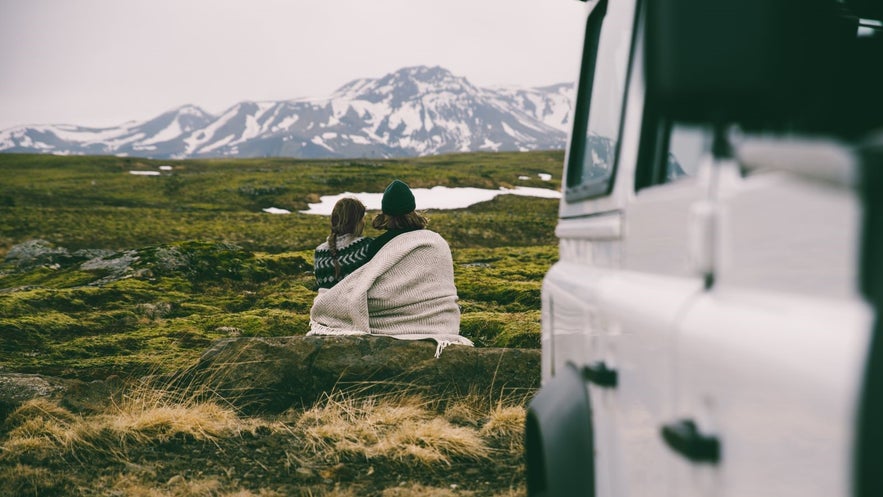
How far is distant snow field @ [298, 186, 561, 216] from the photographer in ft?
168

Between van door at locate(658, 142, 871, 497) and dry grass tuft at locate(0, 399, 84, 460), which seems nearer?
van door at locate(658, 142, 871, 497)

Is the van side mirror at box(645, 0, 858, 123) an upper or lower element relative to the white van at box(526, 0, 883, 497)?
upper

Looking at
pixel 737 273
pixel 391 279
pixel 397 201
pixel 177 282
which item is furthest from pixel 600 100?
pixel 177 282

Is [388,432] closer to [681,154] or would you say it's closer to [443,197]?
[681,154]

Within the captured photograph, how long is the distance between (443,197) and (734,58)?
5364cm

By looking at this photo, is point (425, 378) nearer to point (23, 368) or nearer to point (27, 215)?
point (23, 368)

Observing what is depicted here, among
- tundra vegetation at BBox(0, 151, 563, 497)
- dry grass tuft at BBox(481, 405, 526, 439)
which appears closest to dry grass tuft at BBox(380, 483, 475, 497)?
tundra vegetation at BBox(0, 151, 563, 497)

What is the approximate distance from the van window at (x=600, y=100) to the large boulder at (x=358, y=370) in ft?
10.3

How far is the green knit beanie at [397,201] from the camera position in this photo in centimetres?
605

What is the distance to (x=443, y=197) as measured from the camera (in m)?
54.6

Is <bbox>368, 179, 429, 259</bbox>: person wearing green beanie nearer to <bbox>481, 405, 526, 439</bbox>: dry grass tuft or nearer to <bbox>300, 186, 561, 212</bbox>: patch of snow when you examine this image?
<bbox>481, 405, 526, 439</bbox>: dry grass tuft

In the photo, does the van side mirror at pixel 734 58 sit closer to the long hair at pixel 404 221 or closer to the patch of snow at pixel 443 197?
the long hair at pixel 404 221

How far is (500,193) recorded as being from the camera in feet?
187

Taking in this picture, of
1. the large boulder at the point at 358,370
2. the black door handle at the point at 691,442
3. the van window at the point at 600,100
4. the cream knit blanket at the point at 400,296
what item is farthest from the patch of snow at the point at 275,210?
the black door handle at the point at 691,442
